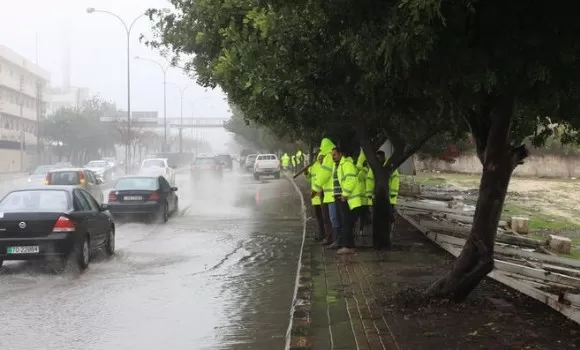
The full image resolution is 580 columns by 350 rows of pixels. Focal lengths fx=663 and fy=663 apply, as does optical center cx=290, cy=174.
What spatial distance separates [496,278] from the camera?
27.1 feet

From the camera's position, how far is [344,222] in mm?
11211

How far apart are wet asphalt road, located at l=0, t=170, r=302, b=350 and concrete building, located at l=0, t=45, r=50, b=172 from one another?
5764 centimetres

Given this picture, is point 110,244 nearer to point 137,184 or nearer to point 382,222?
point 382,222

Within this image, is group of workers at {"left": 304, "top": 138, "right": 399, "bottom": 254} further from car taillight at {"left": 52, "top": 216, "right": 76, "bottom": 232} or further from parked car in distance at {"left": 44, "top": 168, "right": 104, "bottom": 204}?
parked car in distance at {"left": 44, "top": 168, "right": 104, "bottom": 204}

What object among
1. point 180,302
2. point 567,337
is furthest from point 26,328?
point 567,337

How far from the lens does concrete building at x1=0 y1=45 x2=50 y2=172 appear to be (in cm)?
6800

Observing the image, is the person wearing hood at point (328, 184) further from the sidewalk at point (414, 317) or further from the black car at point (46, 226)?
the black car at point (46, 226)

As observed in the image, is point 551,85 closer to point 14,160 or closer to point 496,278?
point 496,278

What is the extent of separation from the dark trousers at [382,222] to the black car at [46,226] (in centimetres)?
487

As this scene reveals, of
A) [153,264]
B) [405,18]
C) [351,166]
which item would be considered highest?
[405,18]

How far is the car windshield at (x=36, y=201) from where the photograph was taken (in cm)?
1064

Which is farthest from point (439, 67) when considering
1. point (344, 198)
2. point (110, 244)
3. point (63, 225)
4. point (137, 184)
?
point (137, 184)

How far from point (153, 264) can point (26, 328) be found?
14.4 ft

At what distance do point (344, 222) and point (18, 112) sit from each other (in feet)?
235
